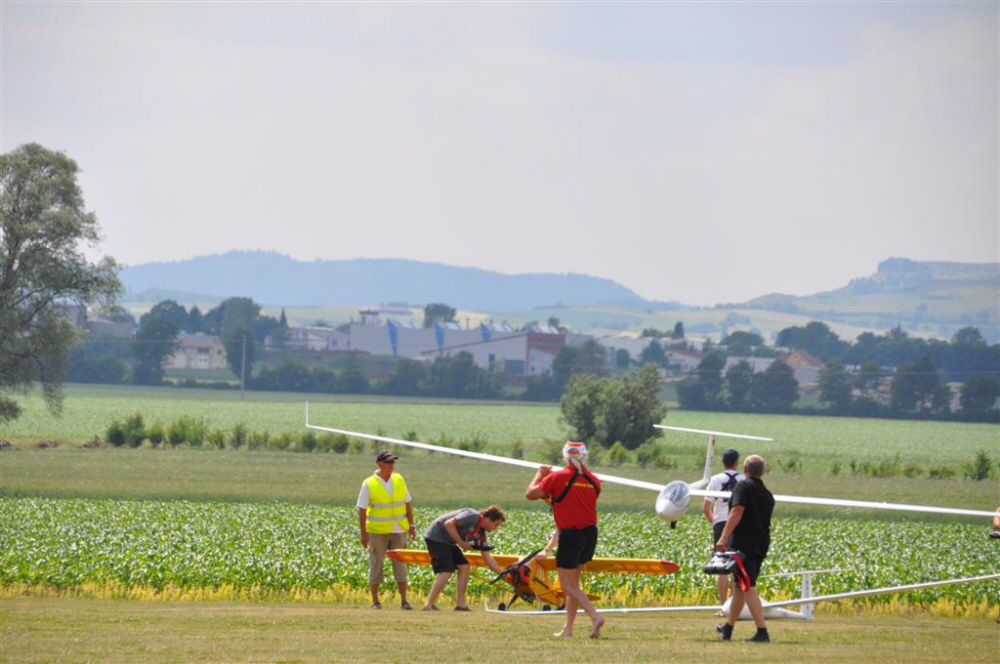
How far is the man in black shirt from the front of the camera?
1385 cm

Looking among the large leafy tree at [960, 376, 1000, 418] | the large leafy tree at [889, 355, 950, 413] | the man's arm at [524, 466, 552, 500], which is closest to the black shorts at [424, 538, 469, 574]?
the man's arm at [524, 466, 552, 500]

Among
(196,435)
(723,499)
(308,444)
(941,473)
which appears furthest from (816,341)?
(723,499)

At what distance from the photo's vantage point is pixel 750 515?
13.9 metres

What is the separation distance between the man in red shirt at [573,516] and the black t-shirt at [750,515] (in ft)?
4.52

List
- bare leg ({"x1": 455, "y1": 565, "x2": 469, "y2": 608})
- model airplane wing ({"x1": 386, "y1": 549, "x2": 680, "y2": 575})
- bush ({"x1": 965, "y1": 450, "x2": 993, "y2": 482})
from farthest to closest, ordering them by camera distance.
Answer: bush ({"x1": 965, "y1": 450, "x2": 993, "y2": 482})
bare leg ({"x1": 455, "y1": 565, "x2": 469, "y2": 608})
model airplane wing ({"x1": 386, "y1": 549, "x2": 680, "y2": 575})

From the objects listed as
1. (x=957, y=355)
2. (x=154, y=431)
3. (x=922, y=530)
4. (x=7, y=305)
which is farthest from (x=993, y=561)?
(x=957, y=355)

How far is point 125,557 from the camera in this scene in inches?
831

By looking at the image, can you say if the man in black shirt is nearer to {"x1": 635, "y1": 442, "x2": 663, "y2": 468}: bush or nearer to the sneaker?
the sneaker

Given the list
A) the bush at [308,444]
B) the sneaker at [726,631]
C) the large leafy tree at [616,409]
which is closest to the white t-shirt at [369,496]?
the sneaker at [726,631]

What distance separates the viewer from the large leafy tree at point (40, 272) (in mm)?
54031

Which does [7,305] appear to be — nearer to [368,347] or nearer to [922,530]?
[922,530]

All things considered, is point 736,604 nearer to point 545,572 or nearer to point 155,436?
point 545,572

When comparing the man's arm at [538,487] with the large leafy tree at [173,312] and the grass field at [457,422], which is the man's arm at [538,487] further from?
the large leafy tree at [173,312]

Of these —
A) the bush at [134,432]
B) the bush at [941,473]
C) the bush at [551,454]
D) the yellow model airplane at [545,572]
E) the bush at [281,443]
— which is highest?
the yellow model airplane at [545,572]
